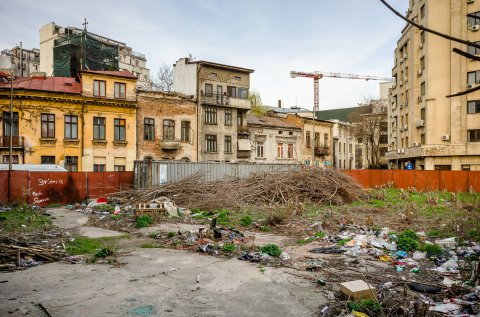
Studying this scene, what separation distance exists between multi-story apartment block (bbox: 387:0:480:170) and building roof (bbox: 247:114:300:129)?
1259 cm

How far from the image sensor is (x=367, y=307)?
4.76 m

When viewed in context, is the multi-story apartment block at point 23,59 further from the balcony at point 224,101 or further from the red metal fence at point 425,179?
the red metal fence at point 425,179

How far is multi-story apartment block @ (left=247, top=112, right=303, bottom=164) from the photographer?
36594mm

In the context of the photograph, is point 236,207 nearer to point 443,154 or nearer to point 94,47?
point 443,154

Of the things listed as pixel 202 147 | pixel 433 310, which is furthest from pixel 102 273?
pixel 202 147

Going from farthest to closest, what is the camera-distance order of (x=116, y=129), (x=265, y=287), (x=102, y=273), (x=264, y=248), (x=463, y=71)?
1. (x=463, y=71)
2. (x=116, y=129)
3. (x=264, y=248)
4. (x=102, y=273)
5. (x=265, y=287)

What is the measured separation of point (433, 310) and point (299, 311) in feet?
5.96

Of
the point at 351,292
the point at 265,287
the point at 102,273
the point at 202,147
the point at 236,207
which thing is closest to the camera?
A: the point at 351,292

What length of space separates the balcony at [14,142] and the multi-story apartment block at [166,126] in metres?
8.37

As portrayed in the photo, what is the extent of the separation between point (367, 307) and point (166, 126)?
27732 mm

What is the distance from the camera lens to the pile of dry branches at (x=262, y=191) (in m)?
16.7

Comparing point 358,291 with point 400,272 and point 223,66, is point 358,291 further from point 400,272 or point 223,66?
point 223,66

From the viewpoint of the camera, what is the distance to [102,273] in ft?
22.1

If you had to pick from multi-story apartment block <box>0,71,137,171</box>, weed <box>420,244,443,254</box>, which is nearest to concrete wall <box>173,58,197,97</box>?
multi-story apartment block <box>0,71,137,171</box>
